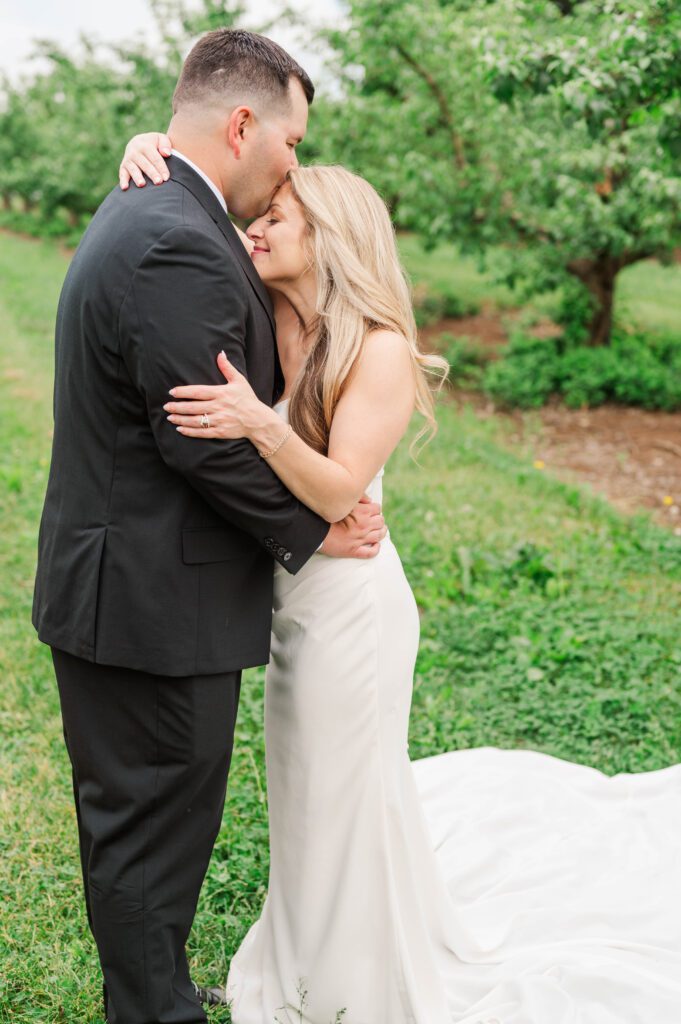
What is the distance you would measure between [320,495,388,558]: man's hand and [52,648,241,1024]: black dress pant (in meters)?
0.44

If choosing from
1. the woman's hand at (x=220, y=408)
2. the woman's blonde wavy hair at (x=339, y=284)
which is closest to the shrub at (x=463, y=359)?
→ the woman's blonde wavy hair at (x=339, y=284)

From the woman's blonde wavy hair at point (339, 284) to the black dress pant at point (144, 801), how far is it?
0.77m

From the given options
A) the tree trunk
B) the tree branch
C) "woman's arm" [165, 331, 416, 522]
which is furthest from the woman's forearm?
the tree trunk

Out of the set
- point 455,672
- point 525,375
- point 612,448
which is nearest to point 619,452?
point 612,448

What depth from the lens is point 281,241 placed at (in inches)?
107

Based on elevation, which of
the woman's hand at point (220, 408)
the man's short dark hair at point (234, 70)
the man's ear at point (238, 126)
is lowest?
the woman's hand at point (220, 408)

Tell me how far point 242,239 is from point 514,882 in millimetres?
2400

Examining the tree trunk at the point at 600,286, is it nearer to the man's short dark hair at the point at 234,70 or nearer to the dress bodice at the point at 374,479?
the dress bodice at the point at 374,479

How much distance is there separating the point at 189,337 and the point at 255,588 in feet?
2.30

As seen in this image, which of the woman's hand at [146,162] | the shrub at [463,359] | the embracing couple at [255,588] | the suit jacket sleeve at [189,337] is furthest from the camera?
the shrub at [463,359]

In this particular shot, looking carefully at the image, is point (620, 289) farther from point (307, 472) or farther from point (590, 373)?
point (307, 472)

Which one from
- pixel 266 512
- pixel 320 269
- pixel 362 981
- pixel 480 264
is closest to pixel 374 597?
pixel 266 512

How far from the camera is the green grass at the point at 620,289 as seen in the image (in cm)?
1449

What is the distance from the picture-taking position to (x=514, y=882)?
3604 mm
